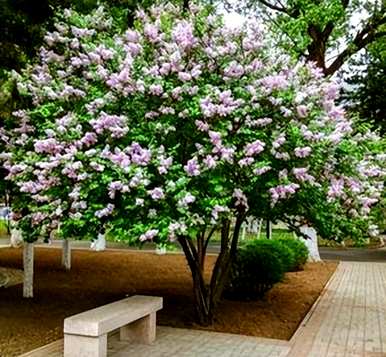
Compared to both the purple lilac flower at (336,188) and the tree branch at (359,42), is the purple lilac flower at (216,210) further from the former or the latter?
the tree branch at (359,42)

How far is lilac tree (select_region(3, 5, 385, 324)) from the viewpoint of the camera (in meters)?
6.31

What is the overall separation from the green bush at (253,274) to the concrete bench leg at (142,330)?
122 inches

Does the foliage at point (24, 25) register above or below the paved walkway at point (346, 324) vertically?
above

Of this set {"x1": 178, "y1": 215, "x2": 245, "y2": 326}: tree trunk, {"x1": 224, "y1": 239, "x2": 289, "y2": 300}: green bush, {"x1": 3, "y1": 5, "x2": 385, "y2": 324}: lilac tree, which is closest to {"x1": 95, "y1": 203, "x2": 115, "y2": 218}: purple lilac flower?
{"x1": 3, "y1": 5, "x2": 385, "y2": 324}: lilac tree

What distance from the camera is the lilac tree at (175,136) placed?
631 cm

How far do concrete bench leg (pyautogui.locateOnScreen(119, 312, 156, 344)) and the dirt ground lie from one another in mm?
960

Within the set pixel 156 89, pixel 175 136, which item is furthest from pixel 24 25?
pixel 175 136

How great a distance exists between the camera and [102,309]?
6.50 metres

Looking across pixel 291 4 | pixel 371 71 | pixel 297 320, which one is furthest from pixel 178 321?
pixel 371 71

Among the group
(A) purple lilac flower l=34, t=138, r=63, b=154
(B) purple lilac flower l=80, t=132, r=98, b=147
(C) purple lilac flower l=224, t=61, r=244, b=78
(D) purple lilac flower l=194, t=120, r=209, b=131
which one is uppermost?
(C) purple lilac flower l=224, t=61, r=244, b=78

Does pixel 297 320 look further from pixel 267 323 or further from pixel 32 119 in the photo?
pixel 32 119

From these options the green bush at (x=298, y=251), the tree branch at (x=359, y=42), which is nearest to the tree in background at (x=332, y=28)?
the tree branch at (x=359, y=42)

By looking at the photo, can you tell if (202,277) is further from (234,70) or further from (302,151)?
(234,70)

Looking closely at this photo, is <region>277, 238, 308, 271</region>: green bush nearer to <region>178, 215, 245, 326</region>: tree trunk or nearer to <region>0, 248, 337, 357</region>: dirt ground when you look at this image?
<region>0, 248, 337, 357</region>: dirt ground
